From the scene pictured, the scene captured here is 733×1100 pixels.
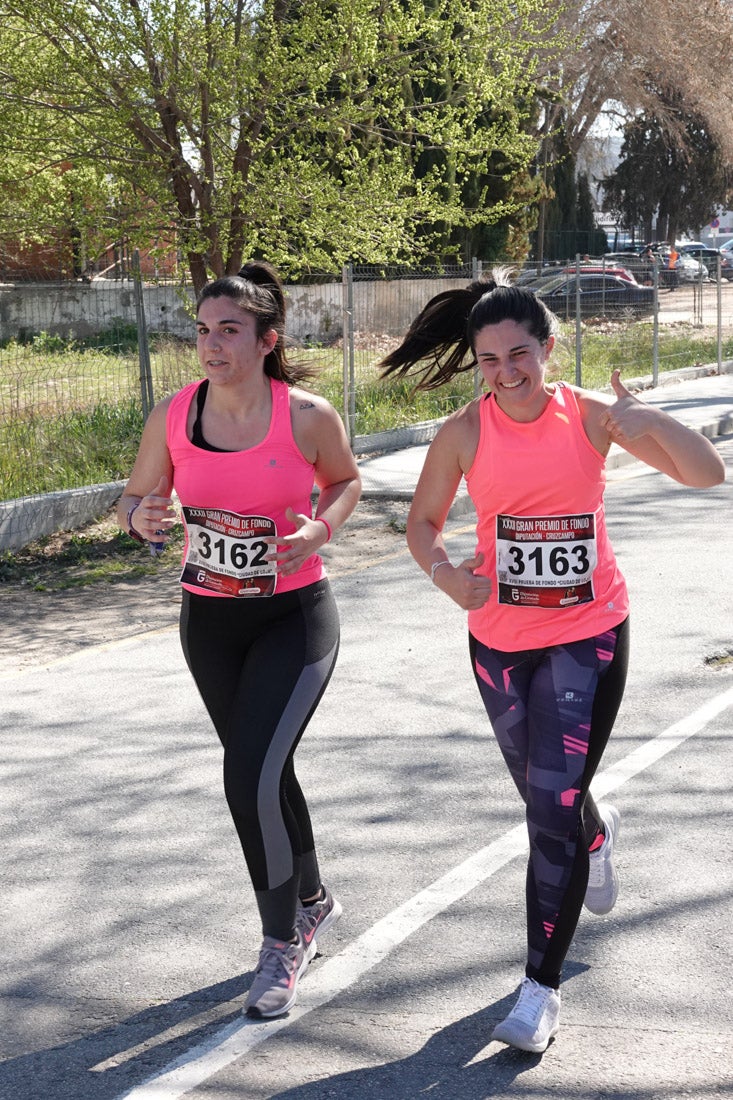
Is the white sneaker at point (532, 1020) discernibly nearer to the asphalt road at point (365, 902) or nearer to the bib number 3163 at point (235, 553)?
the asphalt road at point (365, 902)

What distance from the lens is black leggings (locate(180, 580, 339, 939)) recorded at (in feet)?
12.2

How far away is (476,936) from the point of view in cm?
416

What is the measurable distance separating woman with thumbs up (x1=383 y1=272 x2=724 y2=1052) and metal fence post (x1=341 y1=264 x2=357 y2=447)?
10.9 meters

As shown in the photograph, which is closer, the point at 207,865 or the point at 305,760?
the point at 207,865

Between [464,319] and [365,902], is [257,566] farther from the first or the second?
[365,902]

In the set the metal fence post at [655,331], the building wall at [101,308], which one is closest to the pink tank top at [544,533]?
the building wall at [101,308]

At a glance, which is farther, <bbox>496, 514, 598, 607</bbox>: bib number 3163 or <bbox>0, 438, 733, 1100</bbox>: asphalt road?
<bbox>496, 514, 598, 607</bbox>: bib number 3163

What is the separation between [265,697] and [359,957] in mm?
862

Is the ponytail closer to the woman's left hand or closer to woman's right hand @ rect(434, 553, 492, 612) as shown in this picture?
the woman's left hand

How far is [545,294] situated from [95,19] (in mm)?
9880

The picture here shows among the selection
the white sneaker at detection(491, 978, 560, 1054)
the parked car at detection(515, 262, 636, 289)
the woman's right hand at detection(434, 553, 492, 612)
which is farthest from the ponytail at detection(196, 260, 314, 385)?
the parked car at detection(515, 262, 636, 289)

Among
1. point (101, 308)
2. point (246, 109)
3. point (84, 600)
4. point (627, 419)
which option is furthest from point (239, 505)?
point (101, 308)

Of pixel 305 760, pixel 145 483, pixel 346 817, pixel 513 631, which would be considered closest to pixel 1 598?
pixel 305 760

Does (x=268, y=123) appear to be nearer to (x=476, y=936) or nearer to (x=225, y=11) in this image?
(x=225, y=11)
